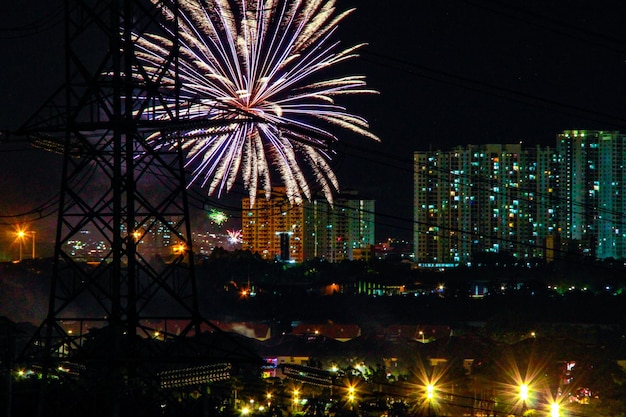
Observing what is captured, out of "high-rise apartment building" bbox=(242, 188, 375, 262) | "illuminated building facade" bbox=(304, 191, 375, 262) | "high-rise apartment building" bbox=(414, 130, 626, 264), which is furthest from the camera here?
"illuminated building facade" bbox=(304, 191, 375, 262)

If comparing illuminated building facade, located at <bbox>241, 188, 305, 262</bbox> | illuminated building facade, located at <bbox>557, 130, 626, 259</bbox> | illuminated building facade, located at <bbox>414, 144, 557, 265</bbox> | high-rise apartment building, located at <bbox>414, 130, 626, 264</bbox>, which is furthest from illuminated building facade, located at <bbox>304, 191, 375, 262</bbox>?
illuminated building facade, located at <bbox>557, 130, 626, 259</bbox>

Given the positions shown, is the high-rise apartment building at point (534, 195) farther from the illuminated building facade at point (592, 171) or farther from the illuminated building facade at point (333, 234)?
the illuminated building facade at point (333, 234)

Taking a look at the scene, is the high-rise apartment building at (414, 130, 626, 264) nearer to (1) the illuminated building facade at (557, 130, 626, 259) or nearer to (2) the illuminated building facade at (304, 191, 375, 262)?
(1) the illuminated building facade at (557, 130, 626, 259)

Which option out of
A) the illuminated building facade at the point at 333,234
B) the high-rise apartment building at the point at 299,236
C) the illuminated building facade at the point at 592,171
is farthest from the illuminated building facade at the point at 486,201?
the high-rise apartment building at the point at 299,236

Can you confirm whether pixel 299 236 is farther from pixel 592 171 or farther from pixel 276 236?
pixel 592 171

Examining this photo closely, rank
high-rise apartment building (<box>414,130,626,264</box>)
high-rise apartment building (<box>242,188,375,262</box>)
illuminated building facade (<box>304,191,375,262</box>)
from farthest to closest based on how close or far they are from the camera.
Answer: illuminated building facade (<box>304,191,375,262</box>), high-rise apartment building (<box>242,188,375,262</box>), high-rise apartment building (<box>414,130,626,264</box>)

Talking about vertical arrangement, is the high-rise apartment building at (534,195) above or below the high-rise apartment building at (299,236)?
above

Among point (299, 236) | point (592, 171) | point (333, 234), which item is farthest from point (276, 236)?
point (592, 171)

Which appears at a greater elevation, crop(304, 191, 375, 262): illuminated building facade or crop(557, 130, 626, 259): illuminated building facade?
crop(557, 130, 626, 259): illuminated building facade
